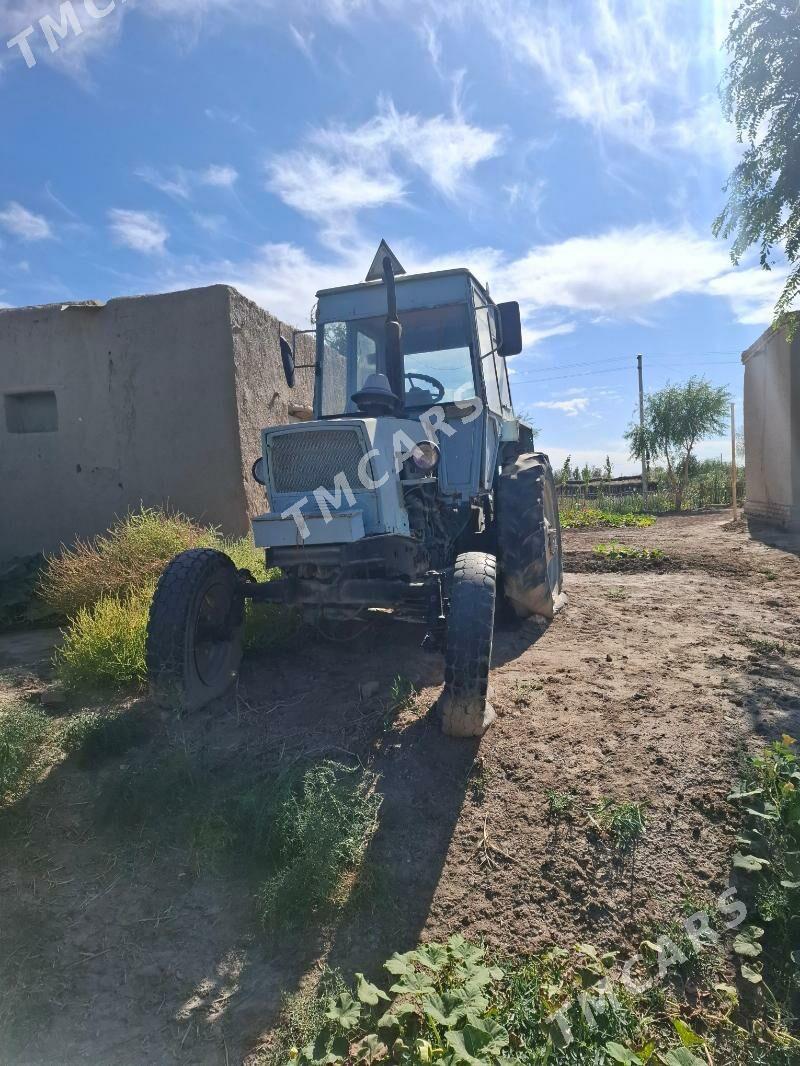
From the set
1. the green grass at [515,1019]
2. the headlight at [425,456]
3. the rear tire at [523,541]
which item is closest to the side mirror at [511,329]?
the rear tire at [523,541]

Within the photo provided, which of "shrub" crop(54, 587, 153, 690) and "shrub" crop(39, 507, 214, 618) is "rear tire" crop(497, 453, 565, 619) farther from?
"shrub" crop(39, 507, 214, 618)

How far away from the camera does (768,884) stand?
2477 millimetres

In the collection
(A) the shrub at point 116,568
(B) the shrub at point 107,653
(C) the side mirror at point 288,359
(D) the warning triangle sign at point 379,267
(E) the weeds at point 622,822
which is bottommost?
(E) the weeds at point 622,822

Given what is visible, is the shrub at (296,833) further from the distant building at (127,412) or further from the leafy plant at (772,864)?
the distant building at (127,412)

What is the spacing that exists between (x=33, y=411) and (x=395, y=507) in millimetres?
6054

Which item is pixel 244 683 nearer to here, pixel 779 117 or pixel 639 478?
pixel 779 117

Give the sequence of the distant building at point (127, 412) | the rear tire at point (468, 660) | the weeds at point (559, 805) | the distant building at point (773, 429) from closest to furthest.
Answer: the weeds at point (559, 805) → the rear tire at point (468, 660) → the distant building at point (127, 412) → the distant building at point (773, 429)

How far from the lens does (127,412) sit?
7.68m

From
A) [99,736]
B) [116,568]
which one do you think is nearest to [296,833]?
[99,736]

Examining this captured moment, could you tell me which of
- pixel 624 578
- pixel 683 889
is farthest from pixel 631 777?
pixel 624 578

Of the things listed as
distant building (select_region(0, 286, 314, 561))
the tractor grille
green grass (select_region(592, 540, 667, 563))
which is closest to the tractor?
the tractor grille

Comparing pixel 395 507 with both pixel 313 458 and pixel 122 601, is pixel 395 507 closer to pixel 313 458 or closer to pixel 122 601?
pixel 313 458

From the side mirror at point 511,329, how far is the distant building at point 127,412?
315 centimetres

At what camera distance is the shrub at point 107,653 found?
14.0 ft
